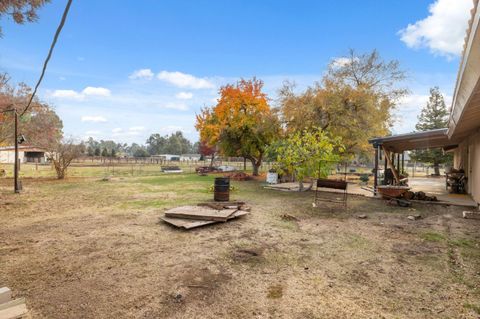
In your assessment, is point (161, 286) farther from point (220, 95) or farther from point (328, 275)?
point (220, 95)

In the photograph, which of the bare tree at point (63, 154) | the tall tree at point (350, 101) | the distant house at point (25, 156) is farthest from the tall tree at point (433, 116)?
the distant house at point (25, 156)

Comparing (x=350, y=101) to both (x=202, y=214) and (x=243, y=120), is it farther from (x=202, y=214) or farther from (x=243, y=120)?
(x=202, y=214)

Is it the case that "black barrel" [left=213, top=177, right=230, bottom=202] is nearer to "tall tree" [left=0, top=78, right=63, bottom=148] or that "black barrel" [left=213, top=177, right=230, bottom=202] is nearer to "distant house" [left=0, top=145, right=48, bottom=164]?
"tall tree" [left=0, top=78, right=63, bottom=148]

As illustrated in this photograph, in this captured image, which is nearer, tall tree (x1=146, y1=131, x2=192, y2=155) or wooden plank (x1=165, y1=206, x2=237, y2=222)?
wooden plank (x1=165, y1=206, x2=237, y2=222)

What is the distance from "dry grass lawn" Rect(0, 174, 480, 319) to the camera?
10.2ft

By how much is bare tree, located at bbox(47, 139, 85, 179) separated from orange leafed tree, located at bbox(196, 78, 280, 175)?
9.68m

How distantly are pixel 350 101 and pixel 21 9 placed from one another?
49.8 feet

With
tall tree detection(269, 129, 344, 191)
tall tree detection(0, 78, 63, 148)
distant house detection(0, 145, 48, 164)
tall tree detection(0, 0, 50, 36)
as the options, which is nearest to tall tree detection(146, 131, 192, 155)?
distant house detection(0, 145, 48, 164)

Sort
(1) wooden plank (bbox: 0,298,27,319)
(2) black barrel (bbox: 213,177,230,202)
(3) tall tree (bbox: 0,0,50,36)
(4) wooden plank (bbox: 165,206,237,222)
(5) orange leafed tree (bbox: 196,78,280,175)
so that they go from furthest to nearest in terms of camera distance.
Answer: (5) orange leafed tree (bbox: 196,78,280,175) < (2) black barrel (bbox: 213,177,230,202) < (4) wooden plank (bbox: 165,206,237,222) < (3) tall tree (bbox: 0,0,50,36) < (1) wooden plank (bbox: 0,298,27,319)

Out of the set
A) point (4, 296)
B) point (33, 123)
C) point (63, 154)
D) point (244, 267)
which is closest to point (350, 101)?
point (244, 267)

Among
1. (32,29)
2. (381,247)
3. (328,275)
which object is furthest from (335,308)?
(32,29)

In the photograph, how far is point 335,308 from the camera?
3.08 m

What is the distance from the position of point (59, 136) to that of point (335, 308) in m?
23.0

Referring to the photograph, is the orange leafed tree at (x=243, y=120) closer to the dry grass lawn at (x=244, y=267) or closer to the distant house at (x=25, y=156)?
the dry grass lawn at (x=244, y=267)
